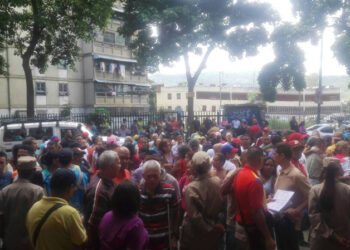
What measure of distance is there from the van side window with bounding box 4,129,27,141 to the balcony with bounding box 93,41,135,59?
21.8 metres

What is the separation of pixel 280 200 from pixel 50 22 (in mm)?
15987

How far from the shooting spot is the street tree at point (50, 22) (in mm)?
16859

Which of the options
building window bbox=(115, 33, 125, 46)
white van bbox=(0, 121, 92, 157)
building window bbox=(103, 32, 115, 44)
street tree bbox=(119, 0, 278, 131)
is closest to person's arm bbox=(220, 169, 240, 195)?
white van bbox=(0, 121, 92, 157)

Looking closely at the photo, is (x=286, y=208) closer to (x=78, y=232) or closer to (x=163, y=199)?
(x=163, y=199)

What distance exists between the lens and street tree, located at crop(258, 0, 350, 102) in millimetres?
18781

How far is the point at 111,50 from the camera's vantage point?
36156 mm

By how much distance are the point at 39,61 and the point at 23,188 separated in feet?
56.3

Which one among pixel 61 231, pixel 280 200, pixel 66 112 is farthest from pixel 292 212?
pixel 66 112

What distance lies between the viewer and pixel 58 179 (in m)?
3.21

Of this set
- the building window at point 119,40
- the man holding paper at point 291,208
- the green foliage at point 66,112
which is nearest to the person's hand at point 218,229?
the man holding paper at point 291,208

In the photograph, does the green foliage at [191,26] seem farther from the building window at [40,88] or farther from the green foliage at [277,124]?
the building window at [40,88]

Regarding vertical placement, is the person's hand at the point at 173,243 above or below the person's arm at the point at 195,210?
below

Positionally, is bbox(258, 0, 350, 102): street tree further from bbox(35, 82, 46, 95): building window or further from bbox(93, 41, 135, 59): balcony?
bbox(35, 82, 46, 95): building window

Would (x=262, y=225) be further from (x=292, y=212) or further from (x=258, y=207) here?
(x=292, y=212)
